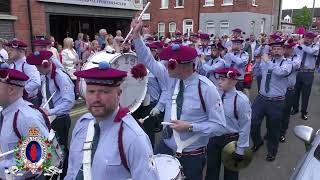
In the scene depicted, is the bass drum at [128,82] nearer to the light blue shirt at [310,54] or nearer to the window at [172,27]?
the light blue shirt at [310,54]

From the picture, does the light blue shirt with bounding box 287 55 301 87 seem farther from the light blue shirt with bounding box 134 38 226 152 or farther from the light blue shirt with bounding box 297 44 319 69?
the light blue shirt with bounding box 134 38 226 152

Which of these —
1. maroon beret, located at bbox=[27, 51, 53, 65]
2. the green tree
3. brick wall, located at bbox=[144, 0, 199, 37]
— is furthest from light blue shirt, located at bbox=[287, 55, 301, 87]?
the green tree

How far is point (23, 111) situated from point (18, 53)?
365cm

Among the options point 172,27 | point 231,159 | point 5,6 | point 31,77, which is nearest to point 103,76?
point 231,159

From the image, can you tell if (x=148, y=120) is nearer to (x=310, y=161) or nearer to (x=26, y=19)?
(x=310, y=161)

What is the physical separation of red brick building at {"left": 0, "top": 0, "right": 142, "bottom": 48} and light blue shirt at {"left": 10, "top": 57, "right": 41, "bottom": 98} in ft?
26.6

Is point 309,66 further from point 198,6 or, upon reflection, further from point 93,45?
point 198,6

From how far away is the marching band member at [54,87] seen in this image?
5.22m

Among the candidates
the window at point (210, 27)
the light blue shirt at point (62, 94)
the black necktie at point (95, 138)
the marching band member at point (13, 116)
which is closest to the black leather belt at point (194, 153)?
the marching band member at point (13, 116)

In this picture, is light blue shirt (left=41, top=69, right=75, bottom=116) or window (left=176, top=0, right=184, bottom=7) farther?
window (left=176, top=0, right=184, bottom=7)

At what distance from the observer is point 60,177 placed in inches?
212

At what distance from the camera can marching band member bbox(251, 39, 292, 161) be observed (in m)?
6.75

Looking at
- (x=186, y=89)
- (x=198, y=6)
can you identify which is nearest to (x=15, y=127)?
(x=186, y=89)

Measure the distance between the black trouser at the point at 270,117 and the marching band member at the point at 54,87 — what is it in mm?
3529
